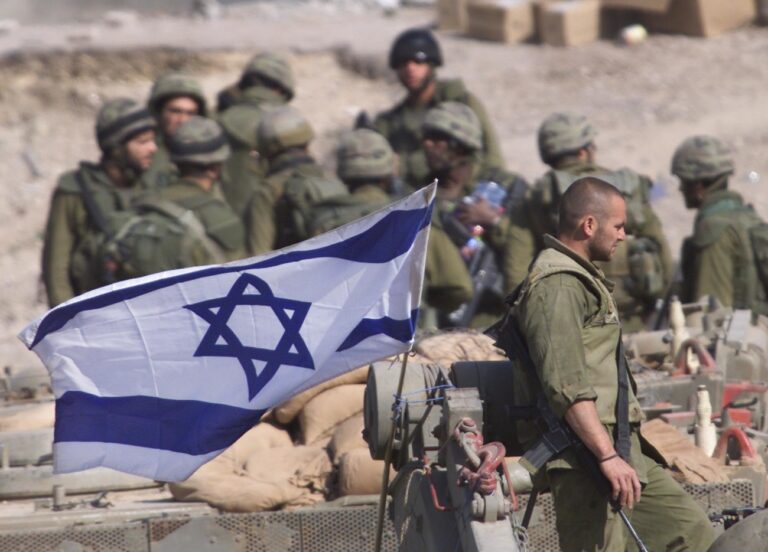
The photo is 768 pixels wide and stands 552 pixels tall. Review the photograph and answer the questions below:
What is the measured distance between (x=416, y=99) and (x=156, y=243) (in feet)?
9.61

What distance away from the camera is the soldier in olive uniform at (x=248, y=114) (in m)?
11.8

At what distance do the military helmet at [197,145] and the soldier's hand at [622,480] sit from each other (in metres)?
4.94

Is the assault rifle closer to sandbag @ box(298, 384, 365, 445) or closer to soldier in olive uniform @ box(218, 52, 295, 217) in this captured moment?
sandbag @ box(298, 384, 365, 445)

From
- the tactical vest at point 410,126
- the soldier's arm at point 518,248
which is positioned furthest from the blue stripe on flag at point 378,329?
the tactical vest at point 410,126

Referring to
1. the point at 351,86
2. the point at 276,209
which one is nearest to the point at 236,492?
the point at 276,209

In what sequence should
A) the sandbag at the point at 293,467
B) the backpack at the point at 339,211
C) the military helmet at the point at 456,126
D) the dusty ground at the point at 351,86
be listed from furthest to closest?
the dusty ground at the point at 351,86 → the military helmet at the point at 456,126 → the backpack at the point at 339,211 → the sandbag at the point at 293,467

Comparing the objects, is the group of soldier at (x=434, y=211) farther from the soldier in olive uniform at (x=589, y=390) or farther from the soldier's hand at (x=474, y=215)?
the soldier in olive uniform at (x=589, y=390)

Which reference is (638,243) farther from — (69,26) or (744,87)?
(69,26)

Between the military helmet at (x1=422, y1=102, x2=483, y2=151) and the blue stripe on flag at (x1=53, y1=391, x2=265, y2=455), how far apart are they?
4329 mm

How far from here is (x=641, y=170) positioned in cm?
1571

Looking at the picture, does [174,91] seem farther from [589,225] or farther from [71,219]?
[589,225]

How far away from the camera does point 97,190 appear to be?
10.4 m

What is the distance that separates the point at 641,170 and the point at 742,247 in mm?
6359

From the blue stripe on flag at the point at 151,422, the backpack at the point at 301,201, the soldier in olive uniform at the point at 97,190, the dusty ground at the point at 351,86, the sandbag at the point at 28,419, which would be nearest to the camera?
the blue stripe on flag at the point at 151,422
